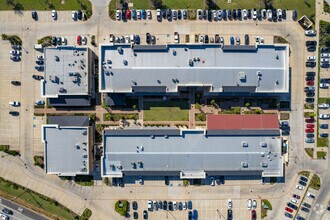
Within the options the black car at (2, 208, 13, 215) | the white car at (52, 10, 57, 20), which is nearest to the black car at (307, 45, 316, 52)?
the white car at (52, 10, 57, 20)

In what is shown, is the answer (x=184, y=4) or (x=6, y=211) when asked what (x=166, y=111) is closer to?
(x=184, y=4)

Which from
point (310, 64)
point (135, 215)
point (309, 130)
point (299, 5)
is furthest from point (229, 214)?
point (299, 5)

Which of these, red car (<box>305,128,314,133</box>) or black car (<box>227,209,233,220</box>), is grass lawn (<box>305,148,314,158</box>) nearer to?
red car (<box>305,128,314,133</box>)

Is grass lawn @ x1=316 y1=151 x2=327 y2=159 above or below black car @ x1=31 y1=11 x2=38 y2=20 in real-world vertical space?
below

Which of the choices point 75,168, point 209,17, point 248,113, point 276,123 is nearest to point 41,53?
point 75,168

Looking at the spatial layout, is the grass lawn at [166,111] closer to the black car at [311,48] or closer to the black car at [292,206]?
the black car at [311,48]
